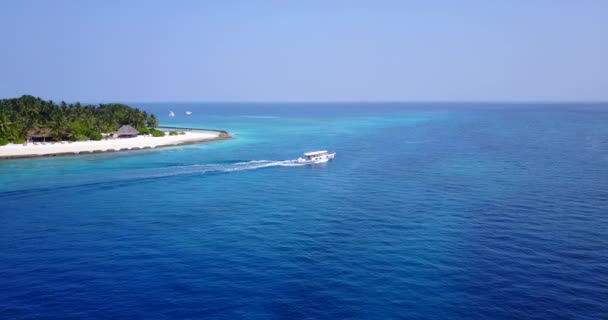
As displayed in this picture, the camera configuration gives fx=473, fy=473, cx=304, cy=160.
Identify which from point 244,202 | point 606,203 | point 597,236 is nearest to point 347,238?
point 244,202

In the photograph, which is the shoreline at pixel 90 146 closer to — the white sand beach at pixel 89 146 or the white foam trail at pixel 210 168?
the white sand beach at pixel 89 146

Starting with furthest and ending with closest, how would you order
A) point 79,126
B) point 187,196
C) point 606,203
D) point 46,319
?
Answer: 1. point 79,126
2. point 187,196
3. point 606,203
4. point 46,319

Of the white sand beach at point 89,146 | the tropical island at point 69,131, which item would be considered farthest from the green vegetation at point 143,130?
the white sand beach at point 89,146

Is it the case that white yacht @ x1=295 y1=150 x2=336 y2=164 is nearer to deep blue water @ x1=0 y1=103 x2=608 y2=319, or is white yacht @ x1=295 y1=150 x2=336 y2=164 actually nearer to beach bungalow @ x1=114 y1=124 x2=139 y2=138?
deep blue water @ x1=0 y1=103 x2=608 y2=319

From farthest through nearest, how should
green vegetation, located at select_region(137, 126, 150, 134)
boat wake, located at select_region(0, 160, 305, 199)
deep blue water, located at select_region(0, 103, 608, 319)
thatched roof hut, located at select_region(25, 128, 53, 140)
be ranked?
green vegetation, located at select_region(137, 126, 150, 134) → thatched roof hut, located at select_region(25, 128, 53, 140) → boat wake, located at select_region(0, 160, 305, 199) → deep blue water, located at select_region(0, 103, 608, 319)

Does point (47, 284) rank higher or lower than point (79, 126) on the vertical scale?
lower

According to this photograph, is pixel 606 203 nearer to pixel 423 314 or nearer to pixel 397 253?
pixel 397 253

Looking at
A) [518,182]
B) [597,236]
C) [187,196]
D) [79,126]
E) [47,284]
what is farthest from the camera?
[79,126]

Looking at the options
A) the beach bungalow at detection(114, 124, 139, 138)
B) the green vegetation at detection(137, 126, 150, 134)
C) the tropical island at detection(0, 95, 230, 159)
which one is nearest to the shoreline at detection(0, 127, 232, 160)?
the tropical island at detection(0, 95, 230, 159)

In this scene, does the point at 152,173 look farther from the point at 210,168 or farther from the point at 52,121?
the point at 52,121
